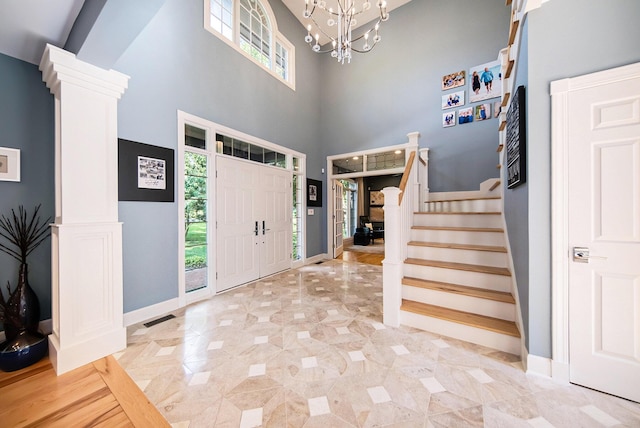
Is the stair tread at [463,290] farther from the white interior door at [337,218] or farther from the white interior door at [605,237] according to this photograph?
the white interior door at [337,218]

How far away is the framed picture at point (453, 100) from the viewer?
457 centimetres

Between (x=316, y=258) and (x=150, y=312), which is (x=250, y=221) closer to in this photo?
(x=150, y=312)

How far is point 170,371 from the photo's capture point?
5.99 ft

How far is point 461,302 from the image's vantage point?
2400mm

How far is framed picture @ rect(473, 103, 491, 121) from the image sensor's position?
4328 millimetres

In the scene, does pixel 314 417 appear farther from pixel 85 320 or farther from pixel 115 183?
pixel 115 183

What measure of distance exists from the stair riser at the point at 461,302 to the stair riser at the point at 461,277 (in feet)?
0.74

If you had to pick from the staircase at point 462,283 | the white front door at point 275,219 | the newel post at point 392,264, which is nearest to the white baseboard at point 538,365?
the staircase at point 462,283

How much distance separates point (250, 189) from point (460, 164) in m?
4.10

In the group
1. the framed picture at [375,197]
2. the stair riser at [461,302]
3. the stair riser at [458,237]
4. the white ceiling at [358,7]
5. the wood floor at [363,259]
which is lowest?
the wood floor at [363,259]

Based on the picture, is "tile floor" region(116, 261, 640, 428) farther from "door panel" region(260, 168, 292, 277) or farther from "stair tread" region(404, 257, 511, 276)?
"door panel" region(260, 168, 292, 277)

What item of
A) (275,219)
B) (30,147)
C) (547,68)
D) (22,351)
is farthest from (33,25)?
(547,68)

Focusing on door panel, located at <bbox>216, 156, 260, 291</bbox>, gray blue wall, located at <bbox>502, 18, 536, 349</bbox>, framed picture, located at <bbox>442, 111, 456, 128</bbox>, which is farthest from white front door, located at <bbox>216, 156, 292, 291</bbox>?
gray blue wall, located at <bbox>502, 18, 536, 349</bbox>

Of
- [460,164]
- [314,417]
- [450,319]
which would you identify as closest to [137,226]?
[314,417]
